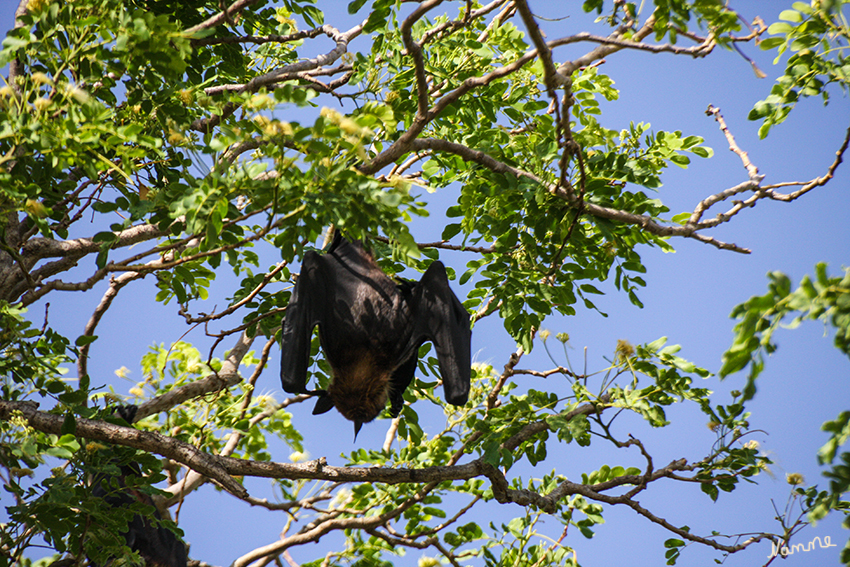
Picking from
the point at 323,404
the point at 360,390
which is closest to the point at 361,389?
the point at 360,390

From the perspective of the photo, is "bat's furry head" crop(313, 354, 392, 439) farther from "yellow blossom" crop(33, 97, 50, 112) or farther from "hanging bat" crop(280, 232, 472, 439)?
"yellow blossom" crop(33, 97, 50, 112)

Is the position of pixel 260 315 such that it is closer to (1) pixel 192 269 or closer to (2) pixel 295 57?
(1) pixel 192 269

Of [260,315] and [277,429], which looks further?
[277,429]

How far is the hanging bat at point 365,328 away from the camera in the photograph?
15.0 feet

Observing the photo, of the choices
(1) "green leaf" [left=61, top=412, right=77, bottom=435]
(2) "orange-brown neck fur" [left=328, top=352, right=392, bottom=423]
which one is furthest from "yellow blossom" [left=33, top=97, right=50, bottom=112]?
(2) "orange-brown neck fur" [left=328, top=352, right=392, bottom=423]

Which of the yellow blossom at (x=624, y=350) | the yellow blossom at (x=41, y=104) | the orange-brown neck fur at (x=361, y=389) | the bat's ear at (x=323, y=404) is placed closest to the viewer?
the yellow blossom at (x=41, y=104)

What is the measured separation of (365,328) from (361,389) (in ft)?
1.55

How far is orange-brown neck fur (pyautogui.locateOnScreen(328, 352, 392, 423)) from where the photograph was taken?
481 cm

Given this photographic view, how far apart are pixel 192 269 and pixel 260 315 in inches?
24.7

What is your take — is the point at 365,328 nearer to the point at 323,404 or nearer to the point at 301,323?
the point at 301,323

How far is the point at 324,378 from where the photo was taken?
5.48m

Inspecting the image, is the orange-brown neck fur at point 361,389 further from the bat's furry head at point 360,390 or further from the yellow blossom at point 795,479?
the yellow blossom at point 795,479

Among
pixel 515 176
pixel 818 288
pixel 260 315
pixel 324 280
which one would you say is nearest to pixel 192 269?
pixel 260 315

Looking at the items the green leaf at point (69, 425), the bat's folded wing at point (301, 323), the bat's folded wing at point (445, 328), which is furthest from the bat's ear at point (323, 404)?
the green leaf at point (69, 425)
